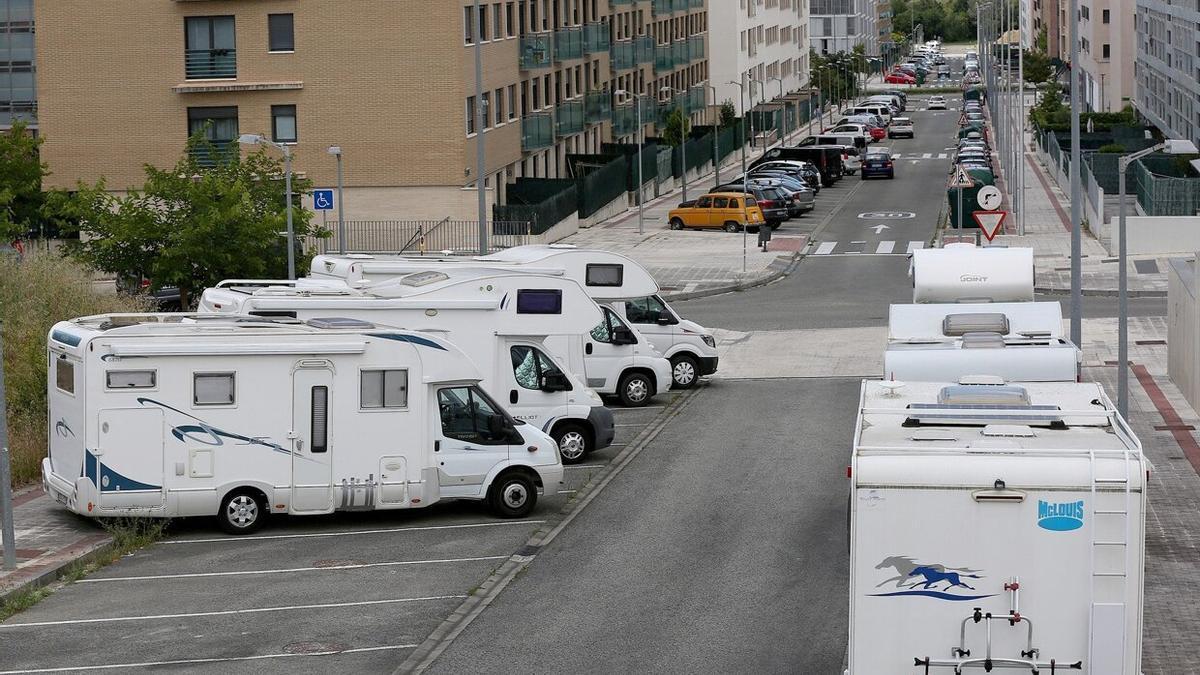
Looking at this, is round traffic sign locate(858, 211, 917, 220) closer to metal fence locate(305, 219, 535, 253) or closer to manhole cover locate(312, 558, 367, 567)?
metal fence locate(305, 219, 535, 253)

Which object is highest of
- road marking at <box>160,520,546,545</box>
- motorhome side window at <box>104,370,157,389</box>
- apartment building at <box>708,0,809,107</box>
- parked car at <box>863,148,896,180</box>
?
apartment building at <box>708,0,809,107</box>

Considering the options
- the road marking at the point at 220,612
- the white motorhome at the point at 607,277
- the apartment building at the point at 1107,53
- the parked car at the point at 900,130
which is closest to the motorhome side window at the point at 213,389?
the road marking at the point at 220,612

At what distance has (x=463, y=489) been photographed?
2158 cm

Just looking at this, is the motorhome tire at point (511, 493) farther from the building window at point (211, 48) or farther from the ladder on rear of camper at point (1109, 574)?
the building window at point (211, 48)

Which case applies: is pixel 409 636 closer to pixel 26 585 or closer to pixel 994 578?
pixel 26 585

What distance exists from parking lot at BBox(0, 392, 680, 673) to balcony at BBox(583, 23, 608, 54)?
5102 centimetres

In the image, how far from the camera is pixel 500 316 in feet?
80.2

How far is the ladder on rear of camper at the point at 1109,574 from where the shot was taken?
12031 millimetres

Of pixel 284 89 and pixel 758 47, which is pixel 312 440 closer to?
pixel 284 89

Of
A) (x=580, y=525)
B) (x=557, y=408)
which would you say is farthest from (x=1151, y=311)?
(x=580, y=525)

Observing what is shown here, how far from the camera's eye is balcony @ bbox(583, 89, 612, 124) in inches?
2872

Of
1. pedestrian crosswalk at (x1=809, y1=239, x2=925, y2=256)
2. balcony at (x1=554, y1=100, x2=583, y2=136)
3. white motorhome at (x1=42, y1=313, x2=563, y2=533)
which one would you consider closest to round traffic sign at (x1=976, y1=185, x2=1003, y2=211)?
pedestrian crosswalk at (x1=809, y1=239, x2=925, y2=256)

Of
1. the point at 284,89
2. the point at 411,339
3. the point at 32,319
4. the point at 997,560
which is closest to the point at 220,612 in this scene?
the point at 411,339

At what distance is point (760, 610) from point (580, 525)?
454 centimetres
